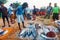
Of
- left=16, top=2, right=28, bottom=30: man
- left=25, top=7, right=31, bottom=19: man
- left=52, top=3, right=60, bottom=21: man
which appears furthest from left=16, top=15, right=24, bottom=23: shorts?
left=52, top=3, right=60, bottom=21: man

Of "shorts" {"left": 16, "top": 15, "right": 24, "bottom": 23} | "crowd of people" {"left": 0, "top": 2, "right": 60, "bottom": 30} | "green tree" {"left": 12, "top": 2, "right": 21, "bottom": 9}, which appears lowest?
"shorts" {"left": 16, "top": 15, "right": 24, "bottom": 23}

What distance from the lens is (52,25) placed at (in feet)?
8.43

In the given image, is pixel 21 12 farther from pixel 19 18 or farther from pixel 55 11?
pixel 55 11

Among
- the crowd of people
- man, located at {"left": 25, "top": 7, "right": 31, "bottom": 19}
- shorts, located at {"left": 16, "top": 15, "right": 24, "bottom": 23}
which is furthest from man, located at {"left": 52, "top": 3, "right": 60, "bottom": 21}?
shorts, located at {"left": 16, "top": 15, "right": 24, "bottom": 23}

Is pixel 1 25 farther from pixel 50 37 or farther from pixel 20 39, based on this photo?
pixel 50 37

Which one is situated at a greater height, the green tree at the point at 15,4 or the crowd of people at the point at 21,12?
the green tree at the point at 15,4

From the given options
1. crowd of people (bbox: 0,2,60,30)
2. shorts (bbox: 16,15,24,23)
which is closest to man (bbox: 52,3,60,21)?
crowd of people (bbox: 0,2,60,30)

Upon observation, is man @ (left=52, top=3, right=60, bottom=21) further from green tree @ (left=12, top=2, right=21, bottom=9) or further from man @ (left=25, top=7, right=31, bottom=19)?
green tree @ (left=12, top=2, right=21, bottom=9)

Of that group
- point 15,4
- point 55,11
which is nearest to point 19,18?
point 15,4

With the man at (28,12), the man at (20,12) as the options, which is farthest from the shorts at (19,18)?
the man at (28,12)

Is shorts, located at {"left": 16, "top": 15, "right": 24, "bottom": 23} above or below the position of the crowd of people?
below

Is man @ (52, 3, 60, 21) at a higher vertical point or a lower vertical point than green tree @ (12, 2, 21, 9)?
lower

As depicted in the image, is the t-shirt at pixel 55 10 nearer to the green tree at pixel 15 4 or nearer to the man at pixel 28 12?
the man at pixel 28 12

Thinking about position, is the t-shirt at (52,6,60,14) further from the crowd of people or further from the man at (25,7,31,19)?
the man at (25,7,31,19)
